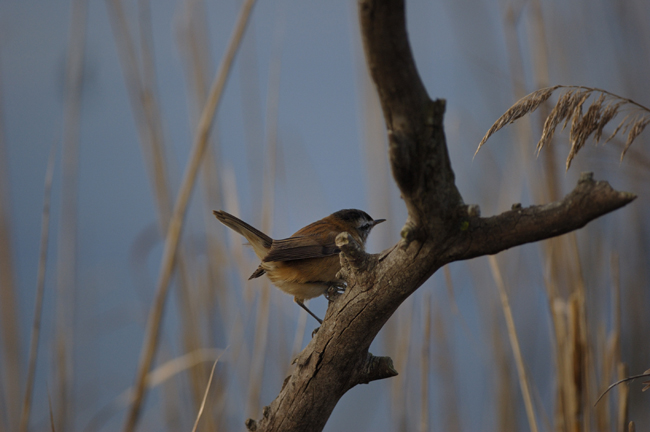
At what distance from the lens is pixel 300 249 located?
1.62 m

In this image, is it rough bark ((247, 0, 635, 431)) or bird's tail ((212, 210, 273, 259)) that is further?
bird's tail ((212, 210, 273, 259))

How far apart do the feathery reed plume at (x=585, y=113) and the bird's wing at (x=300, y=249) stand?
835 millimetres

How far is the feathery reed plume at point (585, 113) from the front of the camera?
38.8 inches

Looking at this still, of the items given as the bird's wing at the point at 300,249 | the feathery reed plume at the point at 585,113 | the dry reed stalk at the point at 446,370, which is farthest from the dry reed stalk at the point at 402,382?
the feathery reed plume at the point at 585,113

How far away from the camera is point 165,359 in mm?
2830

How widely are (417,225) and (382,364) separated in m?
0.45

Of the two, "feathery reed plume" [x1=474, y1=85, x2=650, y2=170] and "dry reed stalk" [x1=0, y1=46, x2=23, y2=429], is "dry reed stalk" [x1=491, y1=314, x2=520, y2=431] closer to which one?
"feathery reed plume" [x1=474, y1=85, x2=650, y2=170]

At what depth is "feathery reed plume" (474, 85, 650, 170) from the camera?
984 mm

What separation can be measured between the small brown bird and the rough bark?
572 mm

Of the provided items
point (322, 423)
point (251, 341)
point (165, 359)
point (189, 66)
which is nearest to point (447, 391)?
point (251, 341)

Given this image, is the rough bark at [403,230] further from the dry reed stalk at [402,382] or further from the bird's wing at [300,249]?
the dry reed stalk at [402,382]

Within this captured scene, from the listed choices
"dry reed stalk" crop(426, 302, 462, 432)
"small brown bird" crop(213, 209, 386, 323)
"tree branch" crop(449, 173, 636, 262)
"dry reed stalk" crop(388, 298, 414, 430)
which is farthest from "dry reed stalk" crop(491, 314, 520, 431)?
"tree branch" crop(449, 173, 636, 262)

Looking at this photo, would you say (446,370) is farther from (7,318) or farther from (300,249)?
(7,318)

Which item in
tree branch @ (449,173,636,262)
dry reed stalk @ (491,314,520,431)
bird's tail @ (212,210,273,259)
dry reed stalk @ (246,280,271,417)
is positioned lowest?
dry reed stalk @ (491,314,520,431)
